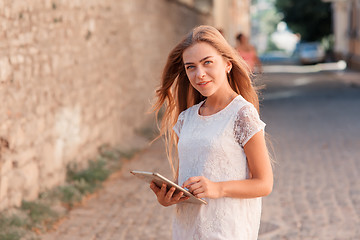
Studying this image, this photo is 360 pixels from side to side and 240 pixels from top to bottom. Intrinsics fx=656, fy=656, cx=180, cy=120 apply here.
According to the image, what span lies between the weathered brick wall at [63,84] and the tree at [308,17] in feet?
100

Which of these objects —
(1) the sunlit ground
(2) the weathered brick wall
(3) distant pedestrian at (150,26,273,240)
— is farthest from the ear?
(1) the sunlit ground

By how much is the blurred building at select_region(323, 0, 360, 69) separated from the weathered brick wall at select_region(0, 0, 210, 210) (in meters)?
20.9

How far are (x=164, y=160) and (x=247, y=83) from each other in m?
6.18

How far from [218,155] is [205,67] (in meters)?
0.36

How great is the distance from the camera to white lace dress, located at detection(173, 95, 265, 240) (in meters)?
2.51

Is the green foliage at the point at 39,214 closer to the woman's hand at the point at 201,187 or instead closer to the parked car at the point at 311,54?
the woman's hand at the point at 201,187

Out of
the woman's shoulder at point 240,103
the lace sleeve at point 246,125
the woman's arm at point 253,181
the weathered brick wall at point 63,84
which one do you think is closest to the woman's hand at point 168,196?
the woman's arm at point 253,181

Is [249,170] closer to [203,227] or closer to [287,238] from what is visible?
[203,227]

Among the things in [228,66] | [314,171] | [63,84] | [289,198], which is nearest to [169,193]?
[228,66]

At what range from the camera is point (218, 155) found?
99.0 inches

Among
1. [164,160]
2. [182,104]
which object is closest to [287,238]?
[182,104]

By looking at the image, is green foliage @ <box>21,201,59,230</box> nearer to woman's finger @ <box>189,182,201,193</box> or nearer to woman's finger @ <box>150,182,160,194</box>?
woman's finger @ <box>150,182,160,194</box>

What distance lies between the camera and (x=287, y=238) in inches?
205

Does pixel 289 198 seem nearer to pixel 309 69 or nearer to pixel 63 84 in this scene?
pixel 63 84
